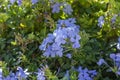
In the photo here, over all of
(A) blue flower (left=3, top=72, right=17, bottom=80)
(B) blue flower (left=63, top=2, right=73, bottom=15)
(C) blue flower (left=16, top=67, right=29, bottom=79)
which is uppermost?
(B) blue flower (left=63, top=2, right=73, bottom=15)

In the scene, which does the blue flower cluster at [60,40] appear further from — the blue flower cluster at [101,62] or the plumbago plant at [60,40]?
the blue flower cluster at [101,62]

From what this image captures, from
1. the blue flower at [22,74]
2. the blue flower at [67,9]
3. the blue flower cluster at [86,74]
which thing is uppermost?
the blue flower at [67,9]

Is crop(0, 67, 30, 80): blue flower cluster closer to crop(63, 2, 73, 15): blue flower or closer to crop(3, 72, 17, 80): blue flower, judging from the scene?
crop(3, 72, 17, 80): blue flower

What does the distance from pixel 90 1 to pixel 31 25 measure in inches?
19.8

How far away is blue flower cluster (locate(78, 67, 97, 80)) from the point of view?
210 centimetres

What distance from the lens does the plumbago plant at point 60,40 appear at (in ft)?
6.98

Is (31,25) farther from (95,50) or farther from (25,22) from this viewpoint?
(95,50)

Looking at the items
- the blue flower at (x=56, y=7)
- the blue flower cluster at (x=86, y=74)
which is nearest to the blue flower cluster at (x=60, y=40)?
the blue flower cluster at (x=86, y=74)

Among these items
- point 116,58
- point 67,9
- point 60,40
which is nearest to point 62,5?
point 67,9

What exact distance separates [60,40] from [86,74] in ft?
0.90

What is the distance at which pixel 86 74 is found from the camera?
2.12 m

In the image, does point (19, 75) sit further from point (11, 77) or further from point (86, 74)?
point (86, 74)

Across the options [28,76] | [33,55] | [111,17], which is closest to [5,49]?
[33,55]

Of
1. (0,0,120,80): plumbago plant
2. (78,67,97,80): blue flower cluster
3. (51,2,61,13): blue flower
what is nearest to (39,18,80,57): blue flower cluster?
(0,0,120,80): plumbago plant
